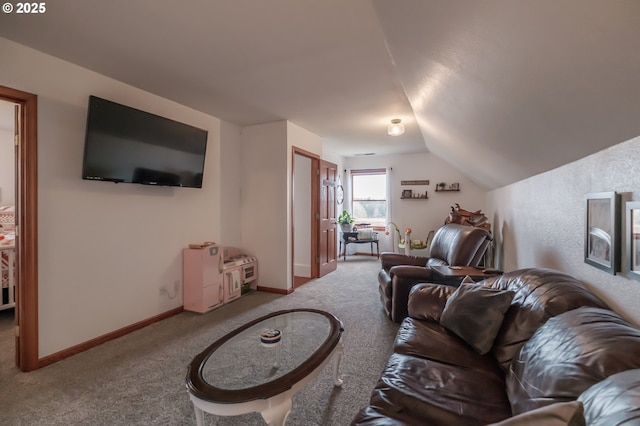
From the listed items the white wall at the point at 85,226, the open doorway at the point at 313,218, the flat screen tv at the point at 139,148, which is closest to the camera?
the white wall at the point at 85,226

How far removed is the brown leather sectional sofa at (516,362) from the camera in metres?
0.72

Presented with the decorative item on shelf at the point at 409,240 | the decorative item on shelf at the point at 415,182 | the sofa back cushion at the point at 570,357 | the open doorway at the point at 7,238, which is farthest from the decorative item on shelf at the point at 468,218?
the open doorway at the point at 7,238

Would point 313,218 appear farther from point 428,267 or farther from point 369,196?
point 369,196

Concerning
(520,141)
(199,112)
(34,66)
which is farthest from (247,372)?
(199,112)

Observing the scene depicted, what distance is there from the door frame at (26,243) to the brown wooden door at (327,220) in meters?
3.35

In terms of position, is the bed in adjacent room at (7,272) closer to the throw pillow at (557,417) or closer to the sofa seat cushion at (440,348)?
the sofa seat cushion at (440,348)

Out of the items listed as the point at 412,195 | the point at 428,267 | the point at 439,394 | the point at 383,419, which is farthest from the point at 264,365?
the point at 412,195

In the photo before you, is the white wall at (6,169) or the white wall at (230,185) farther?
the white wall at (230,185)

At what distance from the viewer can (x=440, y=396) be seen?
1.17 metres

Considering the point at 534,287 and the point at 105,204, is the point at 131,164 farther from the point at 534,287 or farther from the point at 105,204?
the point at 534,287

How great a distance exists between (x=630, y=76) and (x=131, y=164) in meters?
3.27

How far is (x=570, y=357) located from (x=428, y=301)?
1.10 metres

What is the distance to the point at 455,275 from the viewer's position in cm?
243

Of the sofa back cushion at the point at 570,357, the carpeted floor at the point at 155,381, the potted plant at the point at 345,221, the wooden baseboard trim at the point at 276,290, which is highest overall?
the potted plant at the point at 345,221
